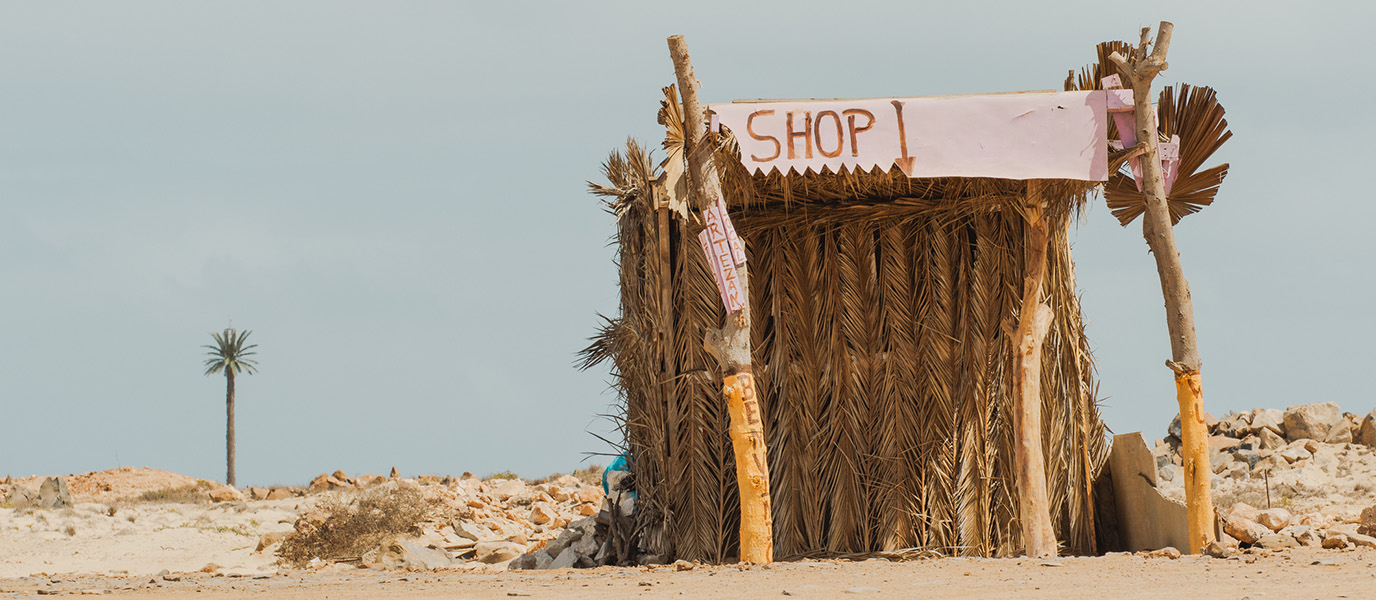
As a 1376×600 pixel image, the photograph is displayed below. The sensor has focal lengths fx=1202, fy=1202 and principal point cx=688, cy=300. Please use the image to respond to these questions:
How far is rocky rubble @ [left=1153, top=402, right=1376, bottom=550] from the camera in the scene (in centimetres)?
1062

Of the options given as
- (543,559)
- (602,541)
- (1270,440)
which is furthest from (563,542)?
(1270,440)

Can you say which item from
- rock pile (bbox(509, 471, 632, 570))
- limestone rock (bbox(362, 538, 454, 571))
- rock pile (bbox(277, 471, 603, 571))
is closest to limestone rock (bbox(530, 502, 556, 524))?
rock pile (bbox(277, 471, 603, 571))

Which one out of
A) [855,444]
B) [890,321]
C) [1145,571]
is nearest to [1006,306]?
[890,321]

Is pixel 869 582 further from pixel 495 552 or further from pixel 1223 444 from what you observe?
pixel 1223 444

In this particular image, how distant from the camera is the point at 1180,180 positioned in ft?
35.2

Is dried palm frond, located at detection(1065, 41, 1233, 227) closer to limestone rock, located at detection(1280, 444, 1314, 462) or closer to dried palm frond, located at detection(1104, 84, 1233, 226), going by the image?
dried palm frond, located at detection(1104, 84, 1233, 226)

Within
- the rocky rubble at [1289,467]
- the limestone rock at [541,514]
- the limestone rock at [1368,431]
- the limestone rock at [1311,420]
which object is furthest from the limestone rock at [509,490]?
the limestone rock at [1368,431]

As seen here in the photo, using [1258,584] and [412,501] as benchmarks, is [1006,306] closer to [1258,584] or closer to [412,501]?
[1258,584]

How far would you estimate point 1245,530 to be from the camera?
9.75 metres

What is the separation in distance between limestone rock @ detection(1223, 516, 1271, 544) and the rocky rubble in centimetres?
2

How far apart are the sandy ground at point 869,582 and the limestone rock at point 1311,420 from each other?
9.23 meters

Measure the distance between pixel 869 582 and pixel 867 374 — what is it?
10.1 ft

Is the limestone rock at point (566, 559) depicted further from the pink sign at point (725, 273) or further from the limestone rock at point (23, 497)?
the limestone rock at point (23, 497)

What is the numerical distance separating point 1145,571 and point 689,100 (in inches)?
183
